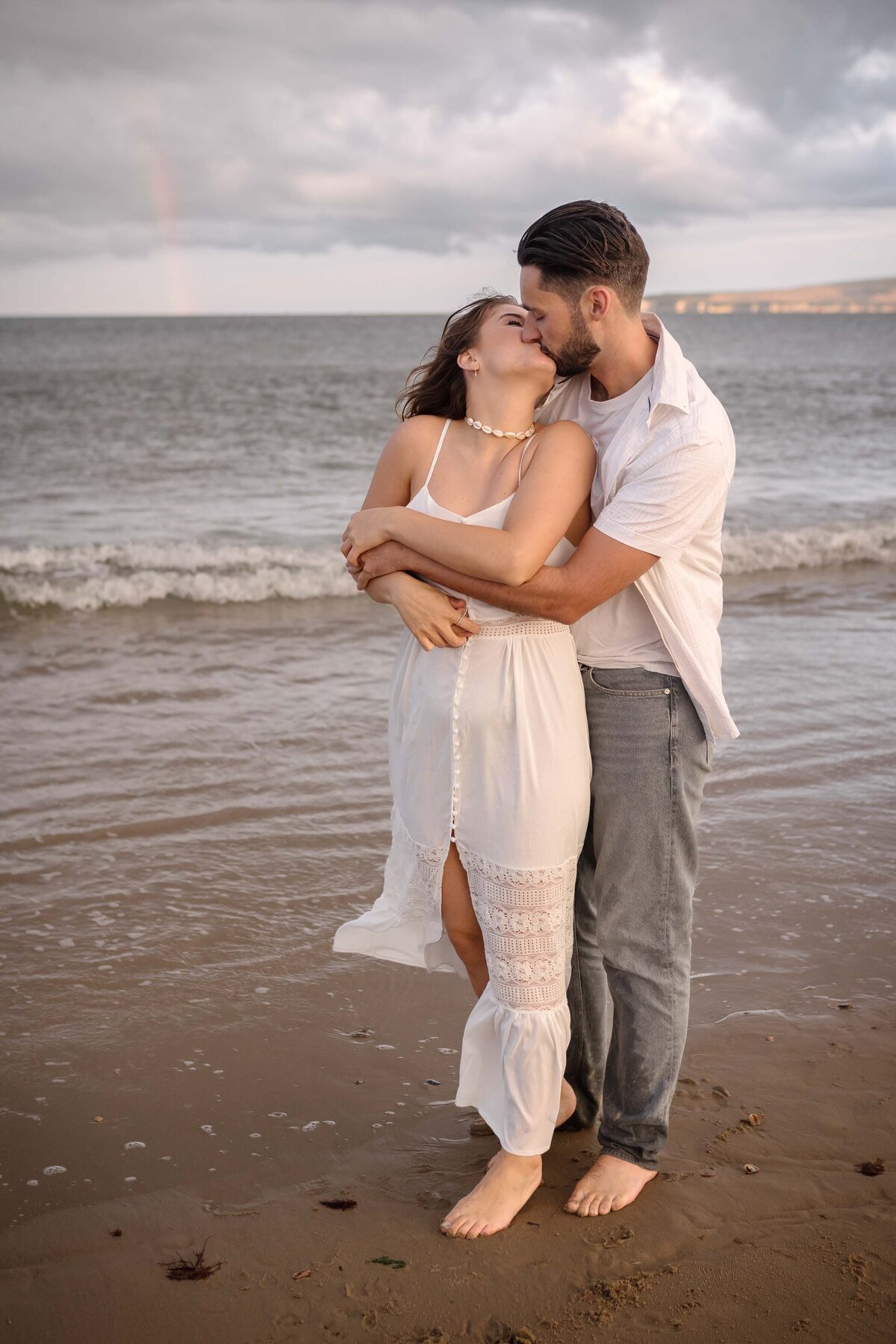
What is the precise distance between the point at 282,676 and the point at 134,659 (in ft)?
3.63

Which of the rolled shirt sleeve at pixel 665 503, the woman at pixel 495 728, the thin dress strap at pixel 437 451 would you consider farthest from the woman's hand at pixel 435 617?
the rolled shirt sleeve at pixel 665 503

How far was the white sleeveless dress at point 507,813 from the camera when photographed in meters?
2.51

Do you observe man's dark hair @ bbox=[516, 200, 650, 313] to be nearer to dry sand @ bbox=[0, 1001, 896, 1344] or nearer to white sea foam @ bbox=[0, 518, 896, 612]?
dry sand @ bbox=[0, 1001, 896, 1344]

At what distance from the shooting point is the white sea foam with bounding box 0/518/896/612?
935cm

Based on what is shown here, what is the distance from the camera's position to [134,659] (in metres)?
7.45

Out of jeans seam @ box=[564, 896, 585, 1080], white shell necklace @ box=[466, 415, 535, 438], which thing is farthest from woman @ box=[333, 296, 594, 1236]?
jeans seam @ box=[564, 896, 585, 1080]

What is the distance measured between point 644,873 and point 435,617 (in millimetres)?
763

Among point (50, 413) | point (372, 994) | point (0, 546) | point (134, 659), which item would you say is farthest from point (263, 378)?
point (372, 994)

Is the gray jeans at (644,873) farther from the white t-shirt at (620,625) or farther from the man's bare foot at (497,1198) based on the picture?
the man's bare foot at (497,1198)

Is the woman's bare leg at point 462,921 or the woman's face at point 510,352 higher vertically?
the woman's face at point 510,352

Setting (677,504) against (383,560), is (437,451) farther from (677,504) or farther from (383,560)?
(677,504)

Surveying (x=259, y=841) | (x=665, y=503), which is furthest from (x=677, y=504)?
(x=259, y=841)

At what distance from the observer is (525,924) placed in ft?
8.40

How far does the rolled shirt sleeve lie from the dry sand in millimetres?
1523
